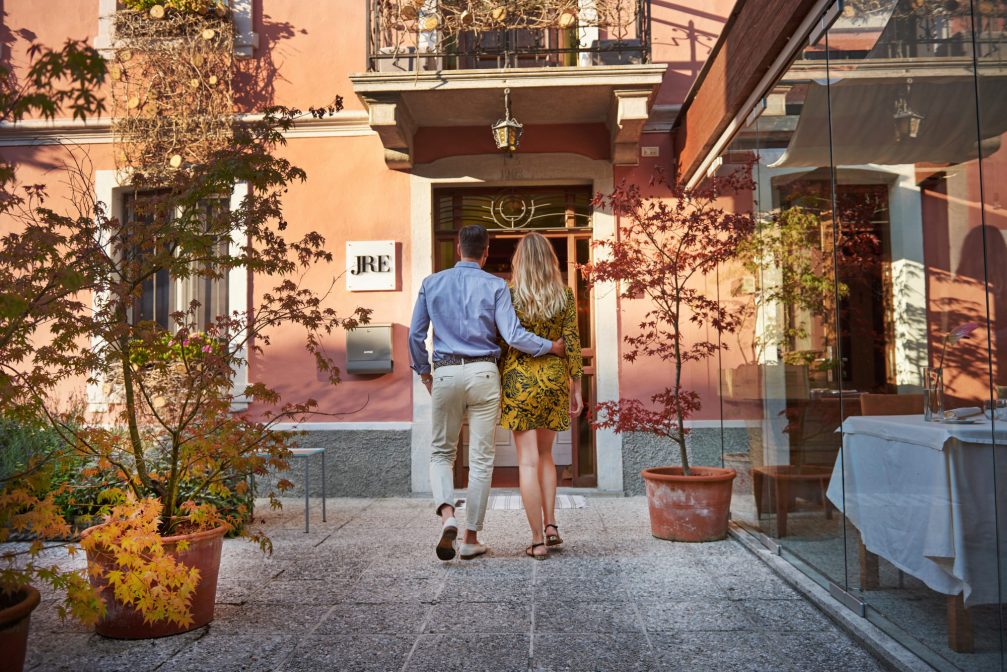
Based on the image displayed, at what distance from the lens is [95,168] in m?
7.70

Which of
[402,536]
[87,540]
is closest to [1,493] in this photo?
[87,540]

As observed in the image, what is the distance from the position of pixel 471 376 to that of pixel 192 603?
1.73 meters

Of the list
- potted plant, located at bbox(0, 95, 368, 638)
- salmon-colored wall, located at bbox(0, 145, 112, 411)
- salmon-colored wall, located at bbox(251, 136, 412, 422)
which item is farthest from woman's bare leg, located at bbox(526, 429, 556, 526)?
salmon-colored wall, located at bbox(0, 145, 112, 411)

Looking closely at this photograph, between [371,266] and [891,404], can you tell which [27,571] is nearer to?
[891,404]

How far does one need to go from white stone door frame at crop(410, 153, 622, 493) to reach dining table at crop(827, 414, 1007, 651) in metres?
3.84

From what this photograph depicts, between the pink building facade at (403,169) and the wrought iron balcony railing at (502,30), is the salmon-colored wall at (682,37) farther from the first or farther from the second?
the wrought iron balcony railing at (502,30)

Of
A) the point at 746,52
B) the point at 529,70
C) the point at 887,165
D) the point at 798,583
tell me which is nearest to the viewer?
the point at 887,165

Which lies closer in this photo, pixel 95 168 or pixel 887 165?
pixel 887 165

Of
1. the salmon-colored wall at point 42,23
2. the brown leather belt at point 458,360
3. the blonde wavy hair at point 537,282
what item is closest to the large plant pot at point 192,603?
the brown leather belt at point 458,360

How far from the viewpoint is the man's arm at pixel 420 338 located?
15.1 feet

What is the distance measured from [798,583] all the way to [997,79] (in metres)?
2.40

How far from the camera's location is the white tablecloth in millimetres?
2273

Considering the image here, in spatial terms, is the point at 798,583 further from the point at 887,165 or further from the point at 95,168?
the point at 95,168

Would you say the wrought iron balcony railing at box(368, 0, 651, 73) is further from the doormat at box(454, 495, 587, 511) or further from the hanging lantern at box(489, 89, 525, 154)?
the doormat at box(454, 495, 587, 511)
